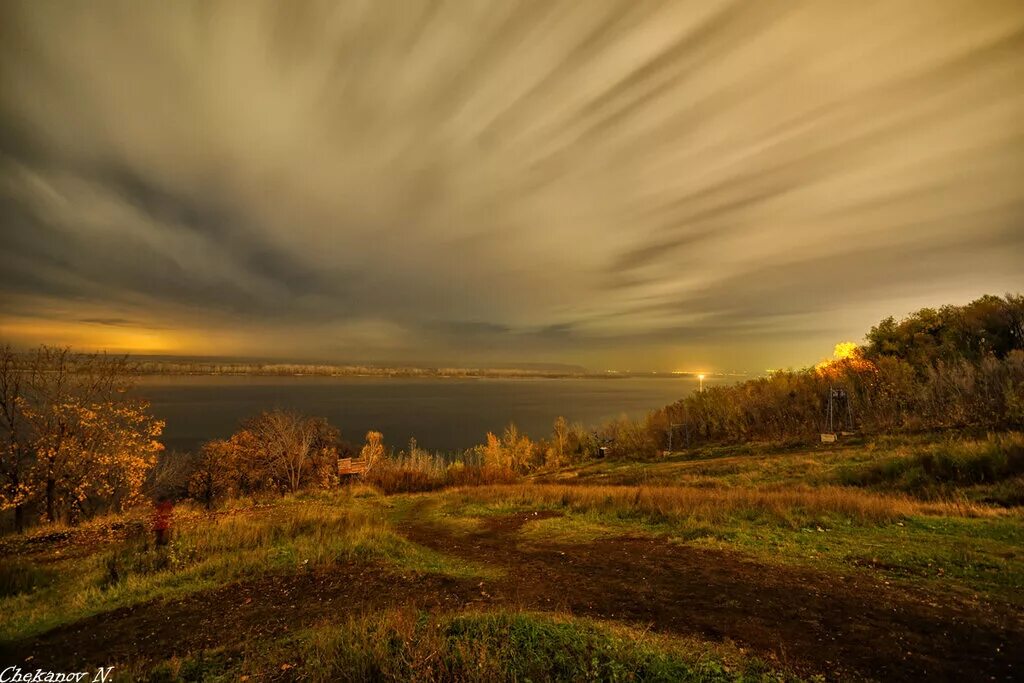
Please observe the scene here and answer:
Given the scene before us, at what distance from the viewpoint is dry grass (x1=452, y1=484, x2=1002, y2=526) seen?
47.0 ft

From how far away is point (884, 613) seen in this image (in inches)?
314

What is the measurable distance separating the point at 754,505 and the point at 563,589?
9941 millimetres

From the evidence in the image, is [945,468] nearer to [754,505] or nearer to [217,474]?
[754,505]

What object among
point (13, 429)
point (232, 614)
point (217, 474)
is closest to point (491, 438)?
point (217, 474)

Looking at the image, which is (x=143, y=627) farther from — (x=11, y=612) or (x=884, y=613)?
(x=884, y=613)

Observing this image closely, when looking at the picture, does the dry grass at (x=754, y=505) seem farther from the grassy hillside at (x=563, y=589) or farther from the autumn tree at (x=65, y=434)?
the autumn tree at (x=65, y=434)

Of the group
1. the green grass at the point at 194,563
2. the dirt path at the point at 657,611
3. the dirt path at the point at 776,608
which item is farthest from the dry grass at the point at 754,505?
the green grass at the point at 194,563

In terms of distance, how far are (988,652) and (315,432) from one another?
181 ft

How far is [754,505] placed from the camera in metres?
16.2

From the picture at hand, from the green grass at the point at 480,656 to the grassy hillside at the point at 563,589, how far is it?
0.04 m

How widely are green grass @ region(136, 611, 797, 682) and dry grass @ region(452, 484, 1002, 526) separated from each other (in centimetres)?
973

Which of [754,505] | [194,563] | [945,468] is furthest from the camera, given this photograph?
[945,468]

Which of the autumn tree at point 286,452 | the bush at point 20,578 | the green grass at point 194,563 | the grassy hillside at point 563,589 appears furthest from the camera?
the autumn tree at point 286,452

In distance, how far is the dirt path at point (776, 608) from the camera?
648 cm
